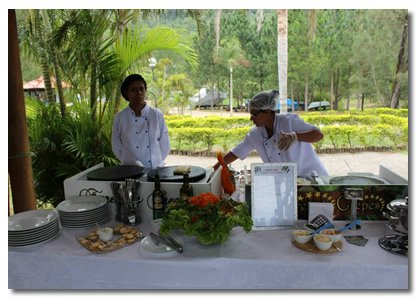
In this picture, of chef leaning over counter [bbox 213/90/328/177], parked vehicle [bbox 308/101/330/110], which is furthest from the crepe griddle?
parked vehicle [bbox 308/101/330/110]

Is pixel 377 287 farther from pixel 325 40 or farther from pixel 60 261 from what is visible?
pixel 325 40

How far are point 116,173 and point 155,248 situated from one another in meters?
0.60

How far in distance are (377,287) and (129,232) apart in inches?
39.0

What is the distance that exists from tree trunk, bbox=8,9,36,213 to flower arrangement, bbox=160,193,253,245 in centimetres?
173

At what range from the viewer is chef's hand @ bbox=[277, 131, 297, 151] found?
2.03 m

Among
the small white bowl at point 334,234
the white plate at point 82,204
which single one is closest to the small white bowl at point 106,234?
the white plate at point 82,204

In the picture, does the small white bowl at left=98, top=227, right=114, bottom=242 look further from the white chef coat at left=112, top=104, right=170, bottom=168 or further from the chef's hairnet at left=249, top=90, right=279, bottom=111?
the white chef coat at left=112, top=104, right=170, bottom=168

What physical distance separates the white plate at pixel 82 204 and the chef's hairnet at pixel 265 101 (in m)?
1.03

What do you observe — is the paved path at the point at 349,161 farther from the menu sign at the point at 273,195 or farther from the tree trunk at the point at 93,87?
the menu sign at the point at 273,195

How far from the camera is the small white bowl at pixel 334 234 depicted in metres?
1.36

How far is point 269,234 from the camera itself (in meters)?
1.50

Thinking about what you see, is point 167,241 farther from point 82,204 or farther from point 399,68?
point 399,68
